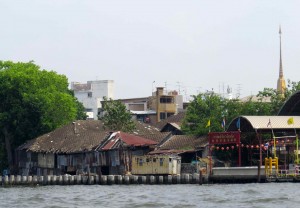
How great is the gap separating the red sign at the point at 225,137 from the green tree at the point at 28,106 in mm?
23996

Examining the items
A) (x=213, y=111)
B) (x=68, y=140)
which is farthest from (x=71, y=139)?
(x=213, y=111)

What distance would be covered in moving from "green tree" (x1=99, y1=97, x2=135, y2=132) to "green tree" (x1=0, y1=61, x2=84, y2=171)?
368cm

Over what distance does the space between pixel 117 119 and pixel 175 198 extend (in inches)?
1993

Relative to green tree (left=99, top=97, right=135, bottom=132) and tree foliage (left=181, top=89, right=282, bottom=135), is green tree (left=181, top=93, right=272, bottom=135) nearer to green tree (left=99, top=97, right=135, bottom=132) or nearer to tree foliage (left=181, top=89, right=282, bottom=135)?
tree foliage (left=181, top=89, right=282, bottom=135)

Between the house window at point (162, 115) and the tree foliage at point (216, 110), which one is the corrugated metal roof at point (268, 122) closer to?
the tree foliage at point (216, 110)

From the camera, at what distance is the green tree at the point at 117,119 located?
106m

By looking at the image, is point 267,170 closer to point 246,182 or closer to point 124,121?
point 246,182

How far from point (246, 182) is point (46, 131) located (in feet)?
113

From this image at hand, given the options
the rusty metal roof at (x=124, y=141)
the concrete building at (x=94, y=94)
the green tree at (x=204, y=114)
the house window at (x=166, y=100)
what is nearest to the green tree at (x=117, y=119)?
the green tree at (x=204, y=114)

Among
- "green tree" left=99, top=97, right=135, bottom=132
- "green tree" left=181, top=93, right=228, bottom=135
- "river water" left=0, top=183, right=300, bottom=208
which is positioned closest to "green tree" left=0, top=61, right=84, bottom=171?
"green tree" left=99, top=97, right=135, bottom=132

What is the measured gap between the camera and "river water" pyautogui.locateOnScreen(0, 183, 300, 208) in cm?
5169

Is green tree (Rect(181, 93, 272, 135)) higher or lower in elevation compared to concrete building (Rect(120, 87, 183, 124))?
lower

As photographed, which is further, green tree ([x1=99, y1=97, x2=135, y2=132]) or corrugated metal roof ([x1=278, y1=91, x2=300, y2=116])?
green tree ([x1=99, y1=97, x2=135, y2=132])

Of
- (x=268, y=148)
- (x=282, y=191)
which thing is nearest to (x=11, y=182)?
(x=268, y=148)
